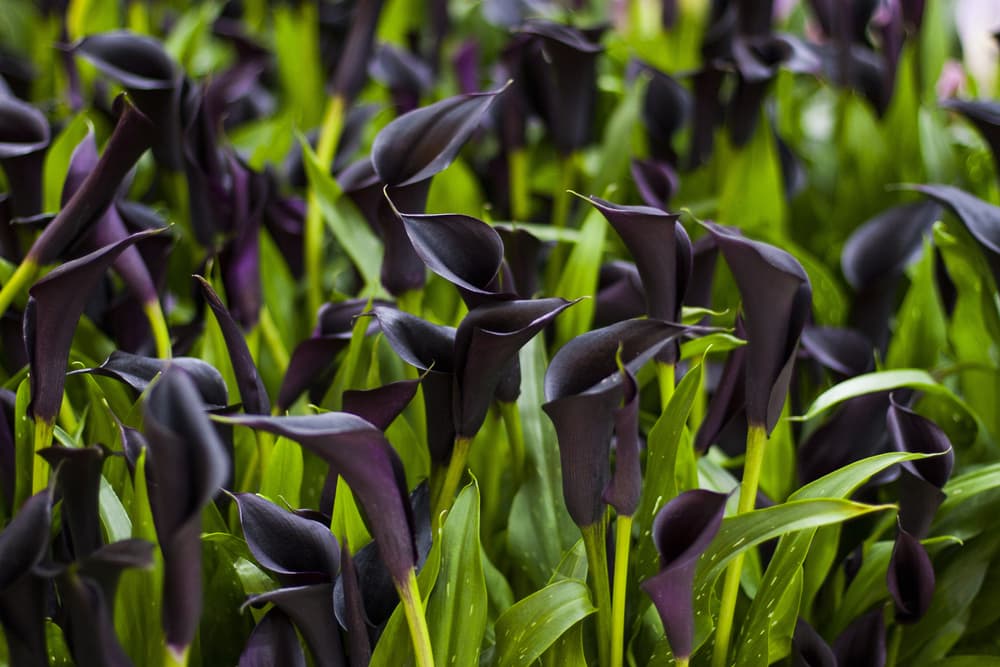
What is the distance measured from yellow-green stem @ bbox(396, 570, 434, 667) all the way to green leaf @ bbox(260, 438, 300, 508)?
0.41ft

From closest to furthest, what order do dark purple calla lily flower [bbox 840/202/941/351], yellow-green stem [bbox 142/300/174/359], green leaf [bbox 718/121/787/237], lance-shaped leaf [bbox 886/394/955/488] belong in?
lance-shaped leaf [bbox 886/394/955/488] → yellow-green stem [bbox 142/300/174/359] → dark purple calla lily flower [bbox 840/202/941/351] → green leaf [bbox 718/121/787/237]

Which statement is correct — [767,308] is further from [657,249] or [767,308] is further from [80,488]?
[80,488]

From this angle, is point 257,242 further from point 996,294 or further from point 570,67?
point 996,294

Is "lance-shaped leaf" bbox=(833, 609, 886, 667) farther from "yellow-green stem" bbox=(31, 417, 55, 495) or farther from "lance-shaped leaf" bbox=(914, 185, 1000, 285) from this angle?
"yellow-green stem" bbox=(31, 417, 55, 495)

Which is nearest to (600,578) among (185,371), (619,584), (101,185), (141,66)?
(619,584)

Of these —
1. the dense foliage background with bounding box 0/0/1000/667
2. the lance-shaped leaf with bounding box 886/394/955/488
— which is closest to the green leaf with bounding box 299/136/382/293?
the dense foliage background with bounding box 0/0/1000/667

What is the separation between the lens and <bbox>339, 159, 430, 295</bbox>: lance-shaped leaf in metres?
0.55

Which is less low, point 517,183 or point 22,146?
point 22,146

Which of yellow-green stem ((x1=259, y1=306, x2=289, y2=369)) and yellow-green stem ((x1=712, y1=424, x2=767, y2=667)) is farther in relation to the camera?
yellow-green stem ((x1=259, y1=306, x2=289, y2=369))

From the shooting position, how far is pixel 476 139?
1055 millimetres

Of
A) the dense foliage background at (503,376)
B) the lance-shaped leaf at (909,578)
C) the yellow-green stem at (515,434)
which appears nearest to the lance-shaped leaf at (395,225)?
the dense foliage background at (503,376)

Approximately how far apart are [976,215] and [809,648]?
27 cm

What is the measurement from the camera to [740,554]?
0.48 metres

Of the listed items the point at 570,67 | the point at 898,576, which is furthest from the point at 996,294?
the point at 570,67
